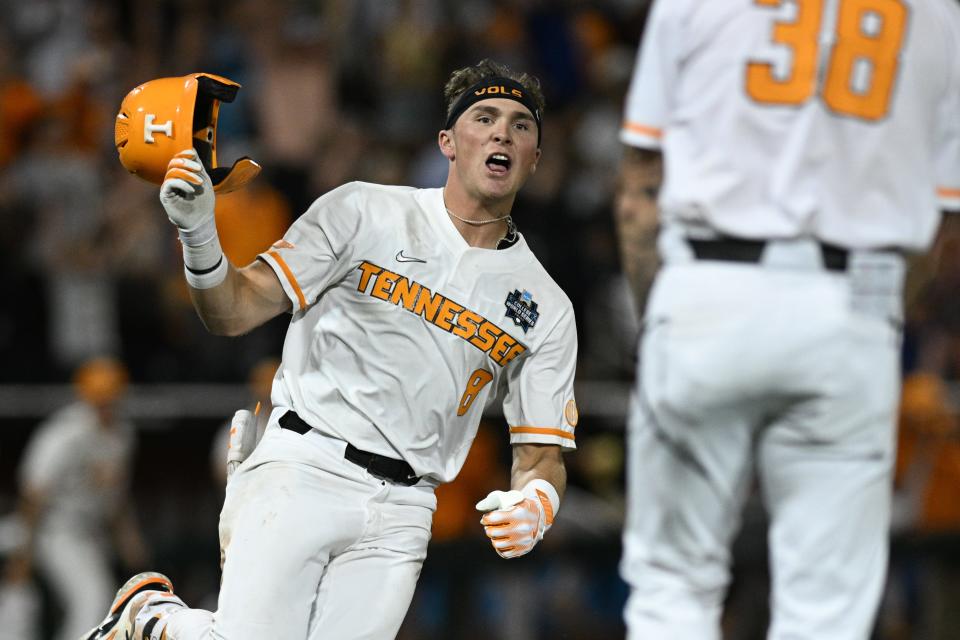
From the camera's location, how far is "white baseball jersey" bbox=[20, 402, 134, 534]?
9.43 meters

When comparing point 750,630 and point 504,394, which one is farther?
point 750,630

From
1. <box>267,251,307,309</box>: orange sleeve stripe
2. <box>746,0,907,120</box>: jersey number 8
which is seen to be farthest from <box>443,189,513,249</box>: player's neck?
<box>746,0,907,120</box>: jersey number 8

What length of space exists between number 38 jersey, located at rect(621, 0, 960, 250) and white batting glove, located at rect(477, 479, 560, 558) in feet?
2.93

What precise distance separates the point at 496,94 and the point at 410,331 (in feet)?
2.50

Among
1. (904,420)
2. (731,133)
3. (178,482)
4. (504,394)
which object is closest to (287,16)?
(178,482)

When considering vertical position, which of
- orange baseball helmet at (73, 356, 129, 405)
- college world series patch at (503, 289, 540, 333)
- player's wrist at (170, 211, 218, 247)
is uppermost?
player's wrist at (170, 211, 218, 247)

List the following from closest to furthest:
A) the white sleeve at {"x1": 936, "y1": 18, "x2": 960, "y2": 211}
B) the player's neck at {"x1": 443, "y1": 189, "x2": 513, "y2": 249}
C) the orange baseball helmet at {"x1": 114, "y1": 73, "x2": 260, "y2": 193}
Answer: the white sleeve at {"x1": 936, "y1": 18, "x2": 960, "y2": 211}, the orange baseball helmet at {"x1": 114, "y1": 73, "x2": 260, "y2": 193}, the player's neck at {"x1": 443, "y1": 189, "x2": 513, "y2": 249}

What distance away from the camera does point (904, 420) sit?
9906 millimetres

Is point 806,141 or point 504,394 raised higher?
point 806,141

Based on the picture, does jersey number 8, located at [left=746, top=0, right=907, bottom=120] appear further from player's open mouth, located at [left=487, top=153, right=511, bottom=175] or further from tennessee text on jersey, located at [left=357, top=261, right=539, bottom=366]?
tennessee text on jersey, located at [left=357, top=261, right=539, bottom=366]

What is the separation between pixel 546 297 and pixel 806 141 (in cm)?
110

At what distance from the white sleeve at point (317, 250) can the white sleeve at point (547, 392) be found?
2.08 ft

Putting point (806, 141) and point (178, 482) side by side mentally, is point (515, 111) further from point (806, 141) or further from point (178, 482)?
point (178, 482)

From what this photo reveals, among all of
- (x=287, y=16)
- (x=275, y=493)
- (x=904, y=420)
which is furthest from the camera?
(x=287, y=16)
